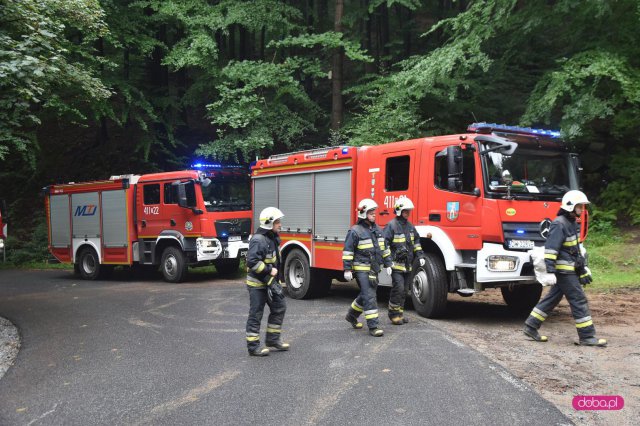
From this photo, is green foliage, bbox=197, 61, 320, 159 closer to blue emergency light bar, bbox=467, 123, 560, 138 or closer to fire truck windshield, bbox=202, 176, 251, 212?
fire truck windshield, bbox=202, 176, 251, 212

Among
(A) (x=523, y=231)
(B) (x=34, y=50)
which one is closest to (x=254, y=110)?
(B) (x=34, y=50)

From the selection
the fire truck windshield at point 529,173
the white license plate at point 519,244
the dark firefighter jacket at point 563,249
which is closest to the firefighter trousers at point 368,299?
the white license plate at point 519,244

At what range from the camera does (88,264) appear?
17.0 m

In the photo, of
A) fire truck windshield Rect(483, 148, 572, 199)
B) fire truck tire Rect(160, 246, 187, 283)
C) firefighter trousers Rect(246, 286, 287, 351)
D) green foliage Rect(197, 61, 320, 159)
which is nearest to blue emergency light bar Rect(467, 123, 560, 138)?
fire truck windshield Rect(483, 148, 572, 199)

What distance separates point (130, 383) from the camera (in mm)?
5609

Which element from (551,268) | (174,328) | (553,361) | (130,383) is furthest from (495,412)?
(174,328)

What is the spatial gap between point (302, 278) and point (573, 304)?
5430mm

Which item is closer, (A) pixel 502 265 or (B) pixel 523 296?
(A) pixel 502 265

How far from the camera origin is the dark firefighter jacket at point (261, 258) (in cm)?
653

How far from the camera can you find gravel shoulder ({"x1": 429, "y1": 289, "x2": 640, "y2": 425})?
502cm

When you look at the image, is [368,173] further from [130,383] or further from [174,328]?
[130,383]

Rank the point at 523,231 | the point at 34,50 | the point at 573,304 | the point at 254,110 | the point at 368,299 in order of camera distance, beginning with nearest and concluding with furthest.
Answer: the point at 573,304 < the point at 368,299 < the point at 523,231 < the point at 34,50 < the point at 254,110

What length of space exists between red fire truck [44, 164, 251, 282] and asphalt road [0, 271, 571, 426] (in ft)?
14.5

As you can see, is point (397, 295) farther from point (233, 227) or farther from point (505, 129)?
point (233, 227)
